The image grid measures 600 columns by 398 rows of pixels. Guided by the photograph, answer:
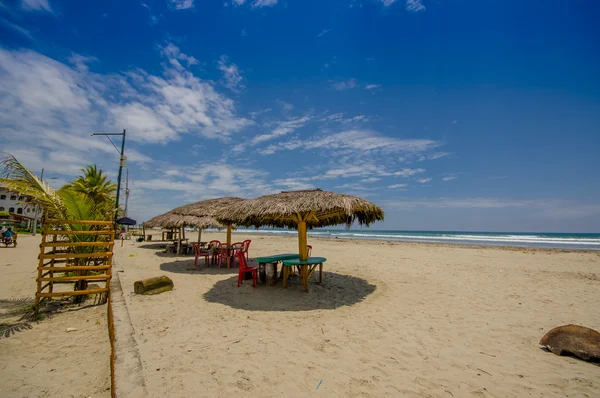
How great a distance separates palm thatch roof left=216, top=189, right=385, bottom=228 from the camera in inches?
253

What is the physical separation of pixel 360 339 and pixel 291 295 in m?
2.60

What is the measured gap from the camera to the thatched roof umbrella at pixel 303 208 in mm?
6445

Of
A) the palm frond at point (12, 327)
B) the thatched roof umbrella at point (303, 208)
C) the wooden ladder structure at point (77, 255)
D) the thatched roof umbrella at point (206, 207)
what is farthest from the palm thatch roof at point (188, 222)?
the palm frond at point (12, 327)

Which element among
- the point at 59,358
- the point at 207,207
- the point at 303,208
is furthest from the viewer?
the point at 207,207

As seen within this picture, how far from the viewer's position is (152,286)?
6289mm

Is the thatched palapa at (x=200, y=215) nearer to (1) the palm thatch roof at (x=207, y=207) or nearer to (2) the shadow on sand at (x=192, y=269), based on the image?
(1) the palm thatch roof at (x=207, y=207)

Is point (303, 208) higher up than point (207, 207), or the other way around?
point (207, 207)

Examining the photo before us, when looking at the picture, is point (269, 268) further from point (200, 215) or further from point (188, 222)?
point (188, 222)

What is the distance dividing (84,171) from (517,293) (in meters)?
35.8

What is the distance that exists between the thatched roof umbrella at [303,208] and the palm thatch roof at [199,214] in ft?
13.0

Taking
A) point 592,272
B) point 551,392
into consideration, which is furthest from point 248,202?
point 592,272

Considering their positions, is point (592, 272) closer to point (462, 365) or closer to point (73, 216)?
point (462, 365)

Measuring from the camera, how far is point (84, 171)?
2870 cm

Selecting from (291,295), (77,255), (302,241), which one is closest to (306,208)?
(302,241)
